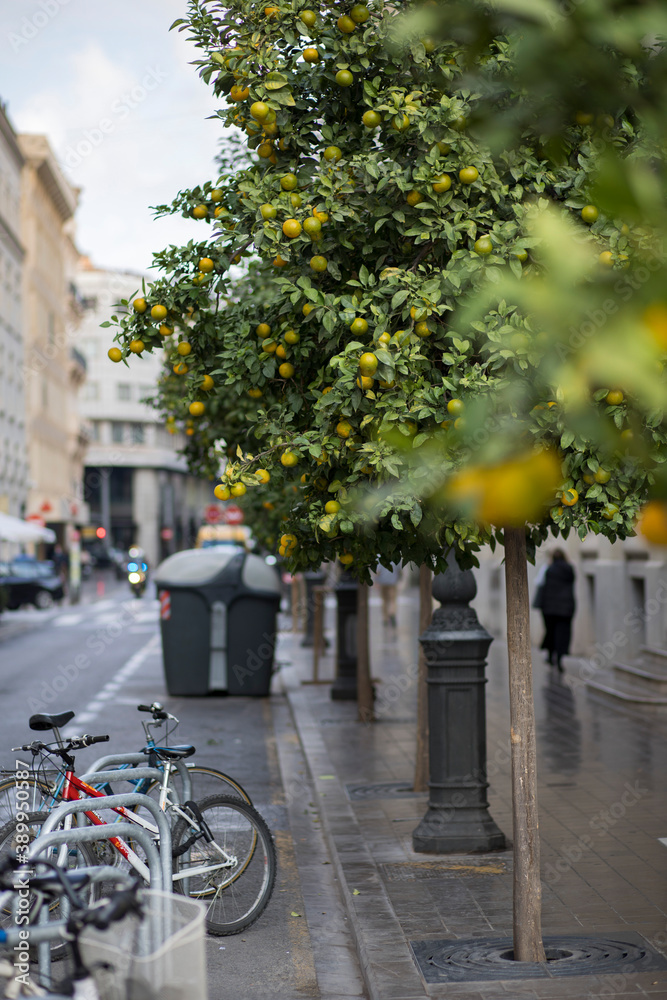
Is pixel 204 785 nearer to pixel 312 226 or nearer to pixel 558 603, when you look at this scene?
pixel 312 226

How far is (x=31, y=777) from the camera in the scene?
549cm

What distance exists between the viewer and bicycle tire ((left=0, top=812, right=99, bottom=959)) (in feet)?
16.6

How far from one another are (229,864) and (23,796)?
0.99 meters

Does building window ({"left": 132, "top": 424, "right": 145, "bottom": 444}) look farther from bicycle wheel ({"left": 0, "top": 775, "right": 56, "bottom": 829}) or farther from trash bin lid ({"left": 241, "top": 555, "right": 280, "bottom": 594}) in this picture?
bicycle wheel ({"left": 0, "top": 775, "right": 56, "bottom": 829})

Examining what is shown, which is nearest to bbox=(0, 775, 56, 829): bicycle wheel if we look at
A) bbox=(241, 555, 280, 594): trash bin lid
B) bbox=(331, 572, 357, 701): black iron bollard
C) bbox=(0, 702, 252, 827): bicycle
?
bbox=(0, 702, 252, 827): bicycle

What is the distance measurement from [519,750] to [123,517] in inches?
3690

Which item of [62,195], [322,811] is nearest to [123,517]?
[62,195]

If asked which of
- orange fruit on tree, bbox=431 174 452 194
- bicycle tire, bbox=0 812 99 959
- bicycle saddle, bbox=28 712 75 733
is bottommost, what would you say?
bicycle tire, bbox=0 812 99 959

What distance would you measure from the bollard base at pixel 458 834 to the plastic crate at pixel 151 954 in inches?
153

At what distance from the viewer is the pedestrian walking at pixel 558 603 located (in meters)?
16.5

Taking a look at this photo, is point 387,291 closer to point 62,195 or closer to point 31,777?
point 31,777

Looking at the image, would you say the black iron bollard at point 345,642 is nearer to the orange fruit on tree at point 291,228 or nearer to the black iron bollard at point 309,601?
the black iron bollard at point 309,601

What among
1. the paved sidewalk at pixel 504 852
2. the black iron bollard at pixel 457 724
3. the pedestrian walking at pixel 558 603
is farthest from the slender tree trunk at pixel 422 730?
the pedestrian walking at pixel 558 603

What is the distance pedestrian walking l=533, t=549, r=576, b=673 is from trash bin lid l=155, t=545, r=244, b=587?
13.8ft
